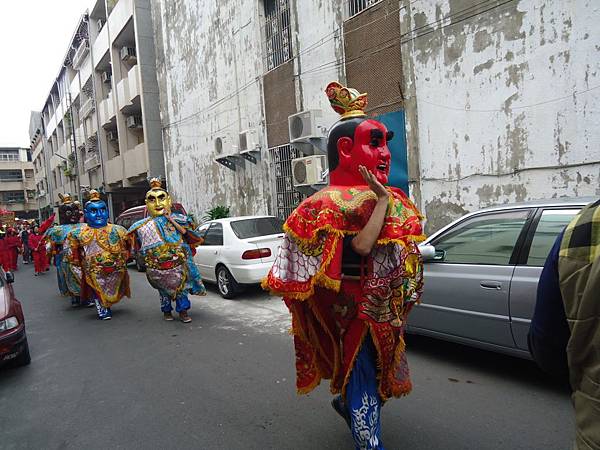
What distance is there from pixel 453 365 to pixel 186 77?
51.4 ft

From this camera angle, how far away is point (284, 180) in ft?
40.7

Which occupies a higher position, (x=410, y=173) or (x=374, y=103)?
(x=374, y=103)

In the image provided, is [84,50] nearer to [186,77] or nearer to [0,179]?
[186,77]

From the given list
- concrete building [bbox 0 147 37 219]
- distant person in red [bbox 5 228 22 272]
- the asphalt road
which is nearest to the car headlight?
the asphalt road

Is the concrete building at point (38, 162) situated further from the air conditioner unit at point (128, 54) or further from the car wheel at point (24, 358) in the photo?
the car wheel at point (24, 358)

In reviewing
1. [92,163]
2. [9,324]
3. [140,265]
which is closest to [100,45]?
[92,163]

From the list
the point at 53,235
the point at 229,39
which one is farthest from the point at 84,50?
the point at 53,235

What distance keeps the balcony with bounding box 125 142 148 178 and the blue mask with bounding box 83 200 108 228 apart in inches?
569

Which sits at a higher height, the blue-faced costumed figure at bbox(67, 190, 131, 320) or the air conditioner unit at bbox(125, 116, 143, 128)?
the air conditioner unit at bbox(125, 116, 143, 128)

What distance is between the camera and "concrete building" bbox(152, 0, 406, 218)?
9234 mm

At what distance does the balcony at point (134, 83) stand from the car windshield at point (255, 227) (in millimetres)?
15220

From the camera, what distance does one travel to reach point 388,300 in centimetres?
245

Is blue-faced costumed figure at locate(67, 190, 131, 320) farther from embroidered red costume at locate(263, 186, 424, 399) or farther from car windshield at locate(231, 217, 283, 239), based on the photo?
embroidered red costume at locate(263, 186, 424, 399)

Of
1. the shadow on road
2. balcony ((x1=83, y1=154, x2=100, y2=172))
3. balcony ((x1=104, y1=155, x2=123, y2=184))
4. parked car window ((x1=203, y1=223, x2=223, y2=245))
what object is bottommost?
the shadow on road
